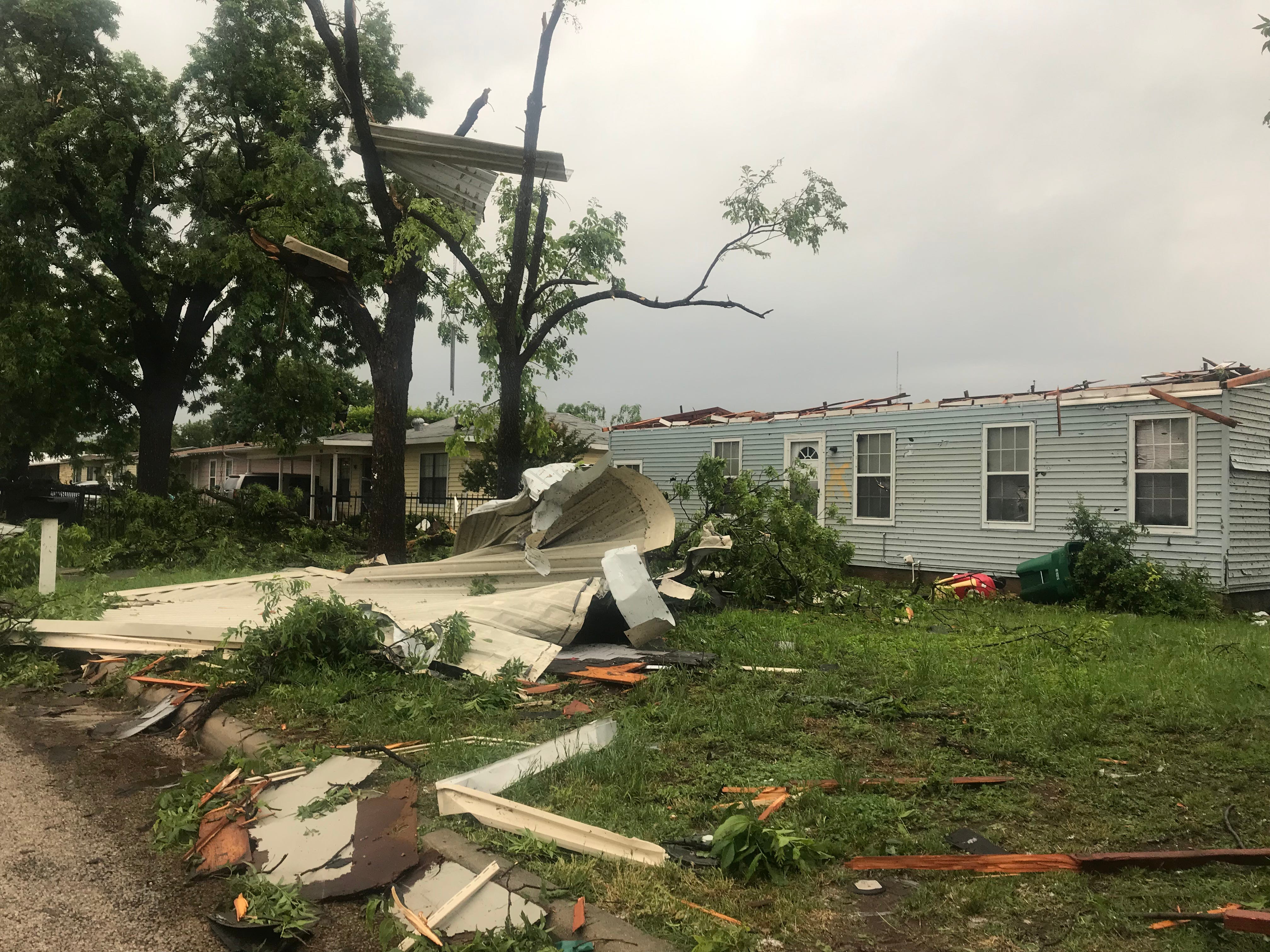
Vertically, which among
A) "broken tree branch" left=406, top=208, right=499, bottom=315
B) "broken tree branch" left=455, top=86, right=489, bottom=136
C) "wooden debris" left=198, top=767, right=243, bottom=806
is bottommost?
"wooden debris" left=198, top=767, right=243, bottom=806

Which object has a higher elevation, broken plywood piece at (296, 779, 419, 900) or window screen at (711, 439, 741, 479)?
window screen at (711, 439, 741, 479)

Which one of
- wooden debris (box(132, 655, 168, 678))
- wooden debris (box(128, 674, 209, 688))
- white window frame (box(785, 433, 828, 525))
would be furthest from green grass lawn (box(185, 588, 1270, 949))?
white window frame (box(785, 433, 828, 525))

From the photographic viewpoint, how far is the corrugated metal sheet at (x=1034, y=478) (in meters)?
12.0

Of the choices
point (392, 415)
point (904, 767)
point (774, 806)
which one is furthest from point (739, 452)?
point (774, 806)

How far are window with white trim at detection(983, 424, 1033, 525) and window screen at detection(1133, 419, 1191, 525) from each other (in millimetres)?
1547

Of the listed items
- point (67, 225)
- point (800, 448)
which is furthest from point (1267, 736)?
point (67, 225)

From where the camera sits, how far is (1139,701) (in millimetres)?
5973

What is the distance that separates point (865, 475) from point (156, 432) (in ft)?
54.6

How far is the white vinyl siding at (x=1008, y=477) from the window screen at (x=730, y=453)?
16.1 feet

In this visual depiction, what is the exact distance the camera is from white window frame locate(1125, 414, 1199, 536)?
1208 cm

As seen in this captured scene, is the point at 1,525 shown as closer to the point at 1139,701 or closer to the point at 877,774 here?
the point at 877,774

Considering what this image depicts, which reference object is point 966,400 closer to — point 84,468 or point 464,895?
point 464,895

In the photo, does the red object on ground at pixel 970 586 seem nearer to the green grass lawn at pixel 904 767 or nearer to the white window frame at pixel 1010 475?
the white window frame at pixel 1010 475

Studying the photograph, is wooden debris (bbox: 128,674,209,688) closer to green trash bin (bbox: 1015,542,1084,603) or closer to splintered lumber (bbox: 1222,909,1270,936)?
splintered lumber (bbox: 1222,909,1270,936)
